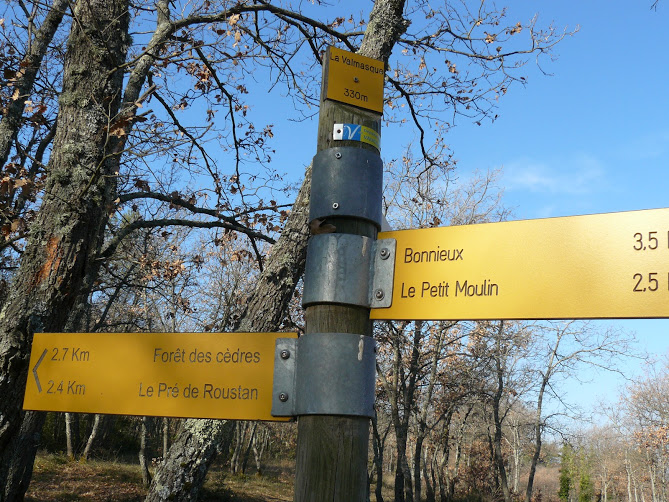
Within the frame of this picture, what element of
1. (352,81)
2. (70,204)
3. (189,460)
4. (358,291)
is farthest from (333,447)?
(189,460)

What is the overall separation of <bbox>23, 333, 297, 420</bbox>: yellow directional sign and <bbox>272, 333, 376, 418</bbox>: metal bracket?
0.16 metres

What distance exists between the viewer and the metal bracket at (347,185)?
5.34 ft

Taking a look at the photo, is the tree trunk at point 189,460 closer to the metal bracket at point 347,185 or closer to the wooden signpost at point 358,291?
the wooden signpost at point 358,291

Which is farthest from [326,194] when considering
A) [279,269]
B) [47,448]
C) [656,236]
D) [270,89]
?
[47,448]

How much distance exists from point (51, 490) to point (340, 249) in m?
20.5

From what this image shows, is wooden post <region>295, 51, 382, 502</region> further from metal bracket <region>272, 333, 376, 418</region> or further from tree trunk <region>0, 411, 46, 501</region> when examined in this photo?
tree trunk <region>0, 411, 46, 501</region>

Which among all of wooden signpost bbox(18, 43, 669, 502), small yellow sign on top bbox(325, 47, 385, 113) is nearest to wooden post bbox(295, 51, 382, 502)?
wooden signpost bbox(18, 43, 669, 502)

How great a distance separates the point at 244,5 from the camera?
23.8 ft

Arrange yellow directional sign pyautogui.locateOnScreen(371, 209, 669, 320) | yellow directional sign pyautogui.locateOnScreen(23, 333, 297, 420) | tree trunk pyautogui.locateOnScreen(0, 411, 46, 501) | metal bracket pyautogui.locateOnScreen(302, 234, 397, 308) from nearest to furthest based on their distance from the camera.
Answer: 1. yellow directional sign pyautogui.locateOnScreen(371, 209, 669, 320)
2. metal bracket pyautogui.locateOnScreen(302, 234, 397, 308)
3. yellow directional sign pyautogui.locateOnScreen(23, 333, 297, 420)
4. tree trunk pyautogui.locateOnScreen(0, 411, 46, 501)

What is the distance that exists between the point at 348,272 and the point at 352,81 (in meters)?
0.65

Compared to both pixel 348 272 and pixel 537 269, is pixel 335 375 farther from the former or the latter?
pixel 537 269

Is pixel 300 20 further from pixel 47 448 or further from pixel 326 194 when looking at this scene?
pixel 47 448

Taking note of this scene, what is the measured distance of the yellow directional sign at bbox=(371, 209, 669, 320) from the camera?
1.45 m

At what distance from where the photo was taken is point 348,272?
1.58 m
